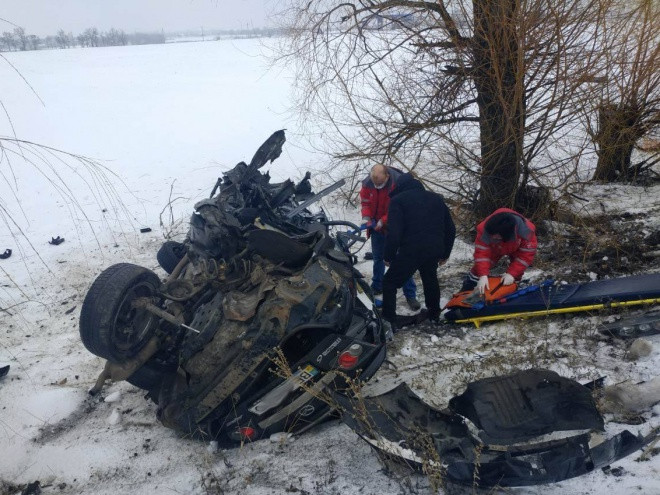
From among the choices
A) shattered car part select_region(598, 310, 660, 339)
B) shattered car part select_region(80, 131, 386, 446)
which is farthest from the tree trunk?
shattered car part select_region(80, 131, 386, 446)

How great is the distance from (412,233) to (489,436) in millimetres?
2188

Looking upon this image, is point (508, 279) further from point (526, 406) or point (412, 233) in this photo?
point (526, 406)

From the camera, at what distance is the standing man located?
18.4 feet

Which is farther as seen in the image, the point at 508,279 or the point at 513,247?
the point at 513,247

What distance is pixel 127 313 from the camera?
147 inches

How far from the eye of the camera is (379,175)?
219 inches

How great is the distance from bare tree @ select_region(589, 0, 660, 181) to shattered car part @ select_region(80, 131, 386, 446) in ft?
15.9

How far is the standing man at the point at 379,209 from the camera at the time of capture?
5602mm

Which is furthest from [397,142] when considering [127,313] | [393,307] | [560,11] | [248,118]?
[248,118]

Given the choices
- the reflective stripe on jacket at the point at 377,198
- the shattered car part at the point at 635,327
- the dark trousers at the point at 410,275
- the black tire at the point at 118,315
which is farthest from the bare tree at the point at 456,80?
the black tire at the point at 118,315

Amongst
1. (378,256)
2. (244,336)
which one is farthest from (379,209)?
(244,336)

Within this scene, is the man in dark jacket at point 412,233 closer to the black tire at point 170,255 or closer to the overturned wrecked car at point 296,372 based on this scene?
the overturned wrecked car at point 296,372

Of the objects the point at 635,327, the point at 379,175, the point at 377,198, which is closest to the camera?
the point at 635,327

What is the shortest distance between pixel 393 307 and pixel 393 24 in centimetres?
433
